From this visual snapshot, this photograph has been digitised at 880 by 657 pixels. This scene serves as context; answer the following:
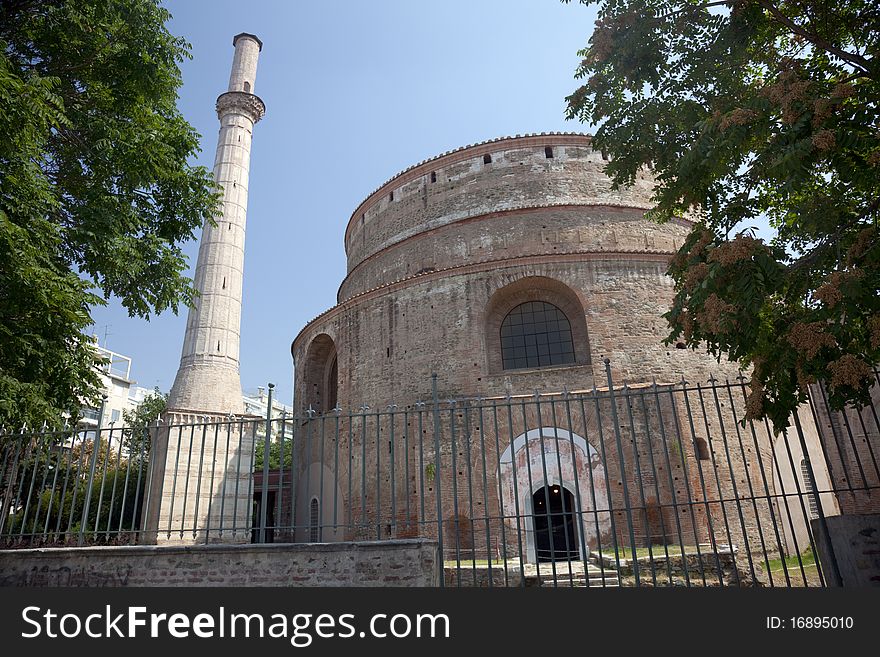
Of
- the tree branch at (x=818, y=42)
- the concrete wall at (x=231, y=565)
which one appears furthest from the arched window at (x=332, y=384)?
the tree branch at (x=818, y=42)

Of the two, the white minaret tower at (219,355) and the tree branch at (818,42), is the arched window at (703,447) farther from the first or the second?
the white minaret tower at (219,355)

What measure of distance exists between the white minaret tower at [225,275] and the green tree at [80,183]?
17.1ft

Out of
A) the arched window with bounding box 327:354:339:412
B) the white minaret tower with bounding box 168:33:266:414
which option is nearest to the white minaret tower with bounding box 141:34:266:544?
the white minaret tower with bounding box 168:33:266:414

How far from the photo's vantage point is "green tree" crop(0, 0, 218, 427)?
6156mm

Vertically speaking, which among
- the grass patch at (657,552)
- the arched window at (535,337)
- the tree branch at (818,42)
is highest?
the arched window at (535,337)

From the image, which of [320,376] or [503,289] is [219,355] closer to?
[320,376]

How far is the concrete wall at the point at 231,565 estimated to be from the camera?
527 centimetres

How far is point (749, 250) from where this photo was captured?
4309 millimetres

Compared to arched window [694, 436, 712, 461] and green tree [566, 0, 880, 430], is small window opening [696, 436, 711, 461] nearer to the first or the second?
arched window [694, 436, 712, 461]

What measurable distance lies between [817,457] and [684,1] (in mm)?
11020

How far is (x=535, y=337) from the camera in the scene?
1348 cm

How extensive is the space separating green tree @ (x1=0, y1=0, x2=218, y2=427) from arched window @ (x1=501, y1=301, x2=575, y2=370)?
7.22 meters

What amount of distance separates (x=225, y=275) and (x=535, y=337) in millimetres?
8923

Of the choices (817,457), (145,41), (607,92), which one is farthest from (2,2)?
(817,457)
